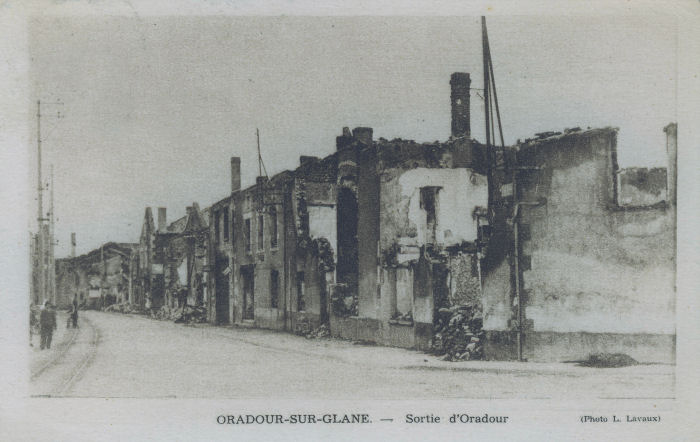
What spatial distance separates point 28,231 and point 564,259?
8.21 meters

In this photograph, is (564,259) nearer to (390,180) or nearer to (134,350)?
(390,180)

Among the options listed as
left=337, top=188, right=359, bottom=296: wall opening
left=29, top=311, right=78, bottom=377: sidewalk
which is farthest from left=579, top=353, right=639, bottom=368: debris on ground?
left=29, top=311, right=78, bottom=377: sidewalk

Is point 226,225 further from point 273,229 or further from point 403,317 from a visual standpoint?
point 403,317

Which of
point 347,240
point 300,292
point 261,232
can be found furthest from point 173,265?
point 347,240

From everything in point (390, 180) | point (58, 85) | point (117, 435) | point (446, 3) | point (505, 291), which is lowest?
point (117, 435)

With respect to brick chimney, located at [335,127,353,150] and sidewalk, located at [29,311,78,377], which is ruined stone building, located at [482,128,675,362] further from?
sidewalk, located at [29,311,78,377]

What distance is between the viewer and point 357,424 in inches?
372

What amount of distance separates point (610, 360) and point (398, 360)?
3.44m

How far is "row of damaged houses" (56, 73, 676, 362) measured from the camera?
433 inches

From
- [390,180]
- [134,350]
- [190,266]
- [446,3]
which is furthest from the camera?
[190,266]

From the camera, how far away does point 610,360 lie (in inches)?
426

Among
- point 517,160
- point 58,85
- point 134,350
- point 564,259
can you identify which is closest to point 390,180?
point 517,160

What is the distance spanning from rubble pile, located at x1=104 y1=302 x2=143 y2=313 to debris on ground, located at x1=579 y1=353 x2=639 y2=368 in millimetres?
29663

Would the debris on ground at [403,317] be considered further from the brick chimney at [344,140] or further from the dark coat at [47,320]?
the dark coat at [47,320]
